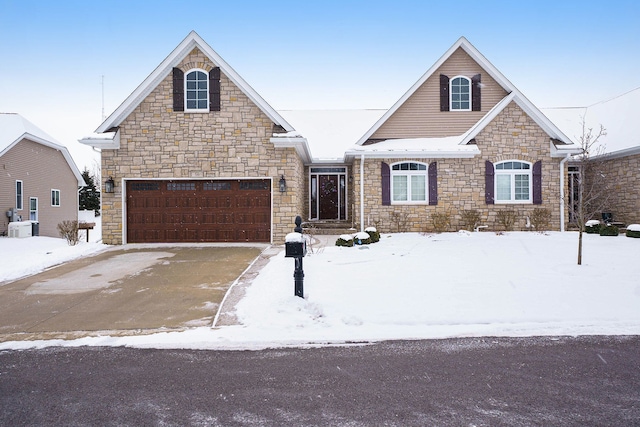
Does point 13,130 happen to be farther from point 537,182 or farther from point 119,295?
point 537,182

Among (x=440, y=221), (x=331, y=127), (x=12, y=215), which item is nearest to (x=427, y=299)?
(x=440, y=221)

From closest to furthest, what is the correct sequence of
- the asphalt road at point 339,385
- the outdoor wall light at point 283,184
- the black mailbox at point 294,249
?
the asphalt road at point 339,385 < the black mailbox at point 294,249 < the outdoor wall light at point 283,184

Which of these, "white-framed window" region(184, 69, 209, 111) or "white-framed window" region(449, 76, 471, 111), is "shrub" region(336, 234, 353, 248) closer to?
"white-framed window" region(184, 69, 209, 111)

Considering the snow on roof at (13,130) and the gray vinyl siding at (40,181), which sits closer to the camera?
the snow on roof at (13,130)

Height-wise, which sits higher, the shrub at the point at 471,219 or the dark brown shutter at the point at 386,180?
the dark brown shutter at the point at 386,180

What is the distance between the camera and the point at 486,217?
46.4 feet

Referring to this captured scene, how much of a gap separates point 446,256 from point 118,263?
8.23m

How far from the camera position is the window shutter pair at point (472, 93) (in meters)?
15.2

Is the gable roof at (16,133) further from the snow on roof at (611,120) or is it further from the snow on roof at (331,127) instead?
the snow on roof at (611,120)

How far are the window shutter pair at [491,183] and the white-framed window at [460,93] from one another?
9.01 feet

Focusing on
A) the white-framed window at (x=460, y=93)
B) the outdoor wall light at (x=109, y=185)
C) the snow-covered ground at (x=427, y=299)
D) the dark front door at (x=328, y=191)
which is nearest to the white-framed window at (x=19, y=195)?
the outdoor wall light at (x=109, y=185)

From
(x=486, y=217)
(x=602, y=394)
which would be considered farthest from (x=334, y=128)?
(x=602, y=394)

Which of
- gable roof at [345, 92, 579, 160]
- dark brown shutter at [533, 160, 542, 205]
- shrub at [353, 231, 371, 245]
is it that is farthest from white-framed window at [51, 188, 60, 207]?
dark brown shutter at [533, 160, 542, 205]

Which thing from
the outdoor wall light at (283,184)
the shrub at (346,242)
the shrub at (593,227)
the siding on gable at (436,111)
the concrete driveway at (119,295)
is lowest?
the concrete driveway at (119,295)
